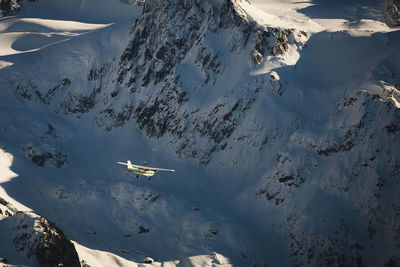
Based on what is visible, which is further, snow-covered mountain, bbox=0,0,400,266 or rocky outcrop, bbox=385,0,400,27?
rocky outcrop, bbox=385,0,400,27

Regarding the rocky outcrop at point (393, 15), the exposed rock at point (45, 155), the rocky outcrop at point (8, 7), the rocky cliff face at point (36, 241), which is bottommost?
the exposed rock at point (45, 155)

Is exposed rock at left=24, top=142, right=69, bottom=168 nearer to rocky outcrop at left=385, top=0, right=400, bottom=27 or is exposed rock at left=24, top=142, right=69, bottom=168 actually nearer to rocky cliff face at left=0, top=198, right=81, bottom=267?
rocky cliff face at left=0, top=198, right=81, bottom=267

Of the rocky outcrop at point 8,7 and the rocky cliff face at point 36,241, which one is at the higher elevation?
the rocky outcrop at point 8,7

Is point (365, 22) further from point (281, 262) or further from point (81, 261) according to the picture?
point (81, 261)

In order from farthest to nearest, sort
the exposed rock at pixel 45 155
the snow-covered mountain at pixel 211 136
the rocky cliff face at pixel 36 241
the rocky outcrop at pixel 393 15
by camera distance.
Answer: the rocky outcrop at pixel 393 15 → the exposed rock at pixel 45 155 → the snow-covered mountain at pixel 211 136 → the rocky cliff face at pixel 36 241

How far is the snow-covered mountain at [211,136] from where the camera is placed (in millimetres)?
111062

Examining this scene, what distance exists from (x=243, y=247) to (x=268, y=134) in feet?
102

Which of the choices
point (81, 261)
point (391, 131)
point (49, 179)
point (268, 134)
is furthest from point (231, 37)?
point (81, 261)

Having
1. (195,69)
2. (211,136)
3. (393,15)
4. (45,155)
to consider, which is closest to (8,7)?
(45,155)

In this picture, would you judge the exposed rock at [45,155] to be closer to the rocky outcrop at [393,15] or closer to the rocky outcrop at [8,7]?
the rocky outcrop at [8,7]

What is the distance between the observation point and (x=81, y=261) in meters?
98.2

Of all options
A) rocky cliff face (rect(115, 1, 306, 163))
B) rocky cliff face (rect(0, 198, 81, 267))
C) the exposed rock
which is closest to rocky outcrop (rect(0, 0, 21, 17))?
rocky cliff face (rect(115, 1, 306, 163))

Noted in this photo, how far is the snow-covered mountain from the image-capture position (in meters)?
111

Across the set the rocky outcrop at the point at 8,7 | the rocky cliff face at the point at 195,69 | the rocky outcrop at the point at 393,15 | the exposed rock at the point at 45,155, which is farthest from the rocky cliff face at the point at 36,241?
the rocky outcrop at the point at 8,7
